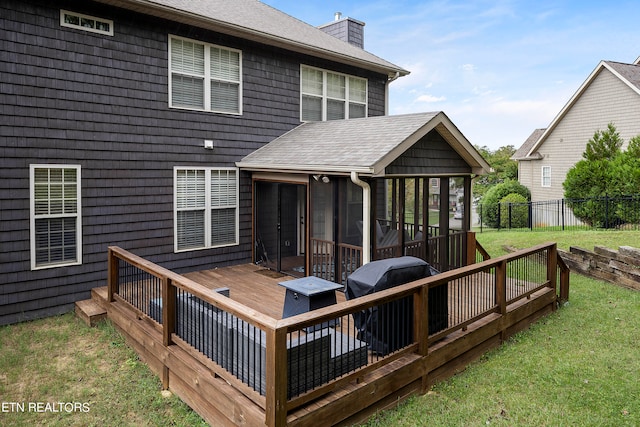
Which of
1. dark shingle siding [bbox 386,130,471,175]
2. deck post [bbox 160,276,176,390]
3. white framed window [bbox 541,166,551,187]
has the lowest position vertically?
deck post [bbox 160,276,176,390]

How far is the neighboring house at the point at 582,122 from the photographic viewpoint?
1756 centimetres

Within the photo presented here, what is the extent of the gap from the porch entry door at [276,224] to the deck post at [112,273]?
3.05 m

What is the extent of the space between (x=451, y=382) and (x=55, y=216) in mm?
5885

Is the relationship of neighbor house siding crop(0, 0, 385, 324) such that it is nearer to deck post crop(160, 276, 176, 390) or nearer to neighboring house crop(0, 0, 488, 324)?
neighboring house crop(0, 0, 488, 324)

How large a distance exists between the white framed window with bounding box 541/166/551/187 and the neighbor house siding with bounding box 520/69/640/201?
0.20m

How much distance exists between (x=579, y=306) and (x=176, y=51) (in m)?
8.00

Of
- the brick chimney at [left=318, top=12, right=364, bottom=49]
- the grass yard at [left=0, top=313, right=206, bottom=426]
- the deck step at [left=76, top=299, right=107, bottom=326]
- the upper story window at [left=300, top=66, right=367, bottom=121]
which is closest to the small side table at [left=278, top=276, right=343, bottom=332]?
the grass yard at [left=0, top=313, right=206, bottom=426]

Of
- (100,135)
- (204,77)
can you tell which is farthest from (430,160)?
(100,135)

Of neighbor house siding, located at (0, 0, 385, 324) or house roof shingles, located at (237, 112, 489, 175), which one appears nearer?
neighbor house siding, located at (0, 0, 385, 324)

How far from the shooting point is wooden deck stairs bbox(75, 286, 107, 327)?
6089mm

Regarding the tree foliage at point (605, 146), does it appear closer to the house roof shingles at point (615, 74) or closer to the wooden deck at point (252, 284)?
the house roof shingles at point (615, 74)

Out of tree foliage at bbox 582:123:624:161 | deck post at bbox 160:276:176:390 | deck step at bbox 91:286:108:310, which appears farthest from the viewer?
tree foliage at bbox 582:123:624:161

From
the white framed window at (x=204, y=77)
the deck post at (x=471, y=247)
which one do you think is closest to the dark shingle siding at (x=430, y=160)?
the deck post at (x=471, y=247)

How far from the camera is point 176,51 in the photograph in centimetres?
761
